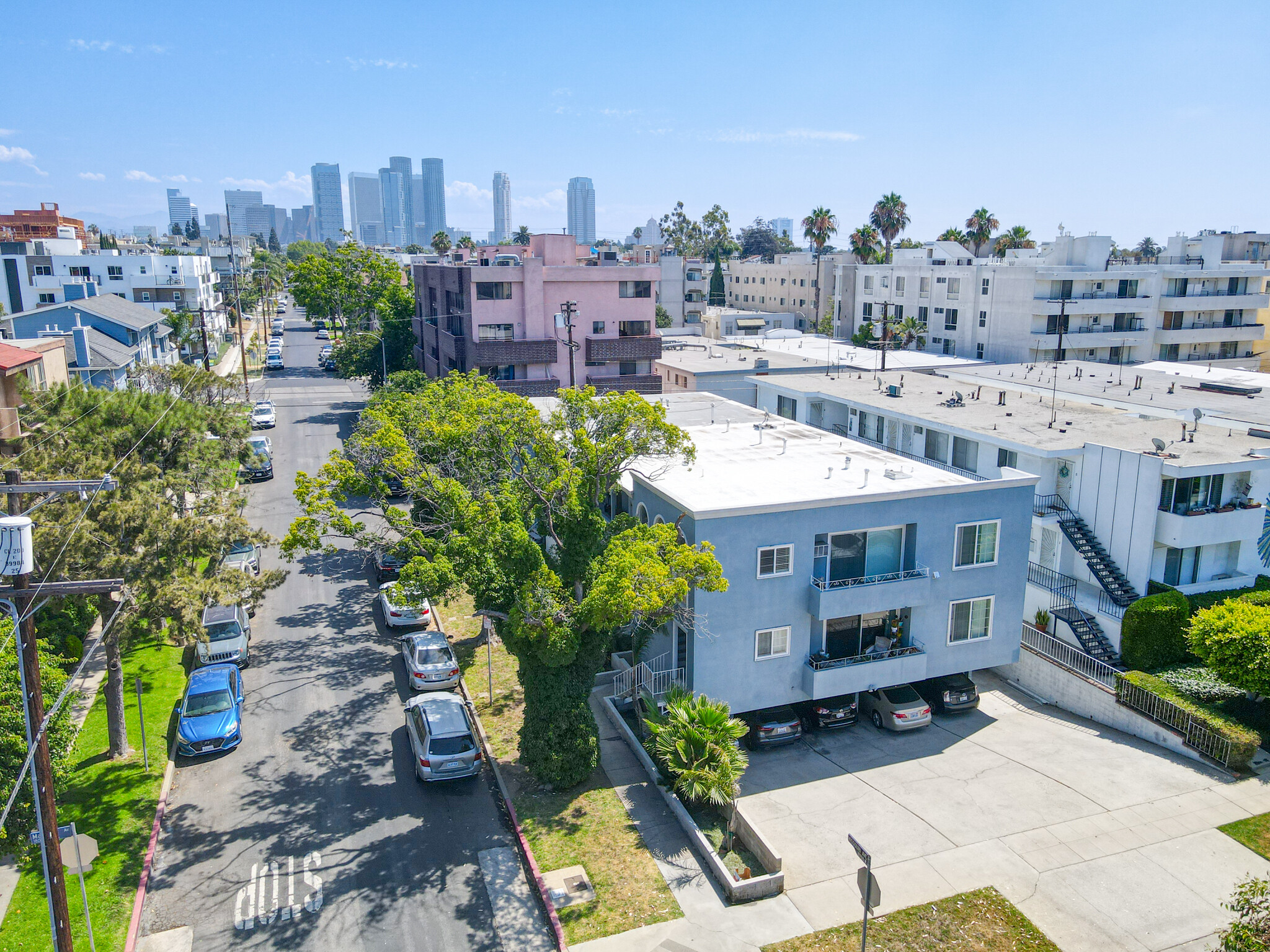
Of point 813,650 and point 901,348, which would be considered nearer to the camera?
point 813,650

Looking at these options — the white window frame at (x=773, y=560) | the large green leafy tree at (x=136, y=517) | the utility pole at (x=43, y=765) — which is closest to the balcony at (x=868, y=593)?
the white window frame at (x=773, y=560)

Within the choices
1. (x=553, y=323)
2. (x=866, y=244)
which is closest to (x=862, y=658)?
(x=553, y=323)

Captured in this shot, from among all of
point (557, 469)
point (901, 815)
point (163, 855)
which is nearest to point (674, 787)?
point (901, 815)

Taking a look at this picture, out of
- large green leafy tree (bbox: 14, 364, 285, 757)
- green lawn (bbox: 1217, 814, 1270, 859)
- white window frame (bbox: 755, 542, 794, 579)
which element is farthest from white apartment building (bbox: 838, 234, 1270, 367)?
large green leafy tree (bbox: 14, 364, 285, 757)

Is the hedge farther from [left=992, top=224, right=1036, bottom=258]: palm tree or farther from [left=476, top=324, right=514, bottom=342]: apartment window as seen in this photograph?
[left=992, top=224, right=1036, bottom=258]: palm tree

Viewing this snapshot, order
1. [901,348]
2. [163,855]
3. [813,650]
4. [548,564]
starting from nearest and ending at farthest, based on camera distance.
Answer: [163,855]
[548,564]
[813,650]
[901,348]

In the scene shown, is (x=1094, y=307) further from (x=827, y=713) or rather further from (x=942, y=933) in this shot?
(x=942, y=933)

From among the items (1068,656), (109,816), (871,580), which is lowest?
(109,816)

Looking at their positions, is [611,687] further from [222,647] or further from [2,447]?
[2,447]
